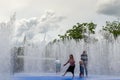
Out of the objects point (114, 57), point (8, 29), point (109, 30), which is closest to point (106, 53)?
point (114, 57)

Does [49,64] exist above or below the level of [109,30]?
below

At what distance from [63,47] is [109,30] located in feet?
91.7

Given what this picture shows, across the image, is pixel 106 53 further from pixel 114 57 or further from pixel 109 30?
pixel 109 30

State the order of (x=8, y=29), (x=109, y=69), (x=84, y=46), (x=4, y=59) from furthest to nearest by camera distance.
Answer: (x=84, y=46) → (x=109, y=69) → (x=8, y=29) → (x=4, y=59)

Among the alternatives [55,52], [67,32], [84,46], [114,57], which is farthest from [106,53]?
[67,32]

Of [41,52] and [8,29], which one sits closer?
[8,29]

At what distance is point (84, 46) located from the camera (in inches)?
1272

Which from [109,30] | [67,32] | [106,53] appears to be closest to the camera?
[106,53]

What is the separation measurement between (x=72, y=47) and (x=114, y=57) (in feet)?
13.2

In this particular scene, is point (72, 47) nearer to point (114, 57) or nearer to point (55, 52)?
point (55, 52)

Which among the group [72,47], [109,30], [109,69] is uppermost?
[109,30]

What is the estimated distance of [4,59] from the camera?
16672 mm

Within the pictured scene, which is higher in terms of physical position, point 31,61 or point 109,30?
point 109,30

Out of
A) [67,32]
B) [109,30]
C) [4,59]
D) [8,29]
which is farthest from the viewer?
[67,32]
